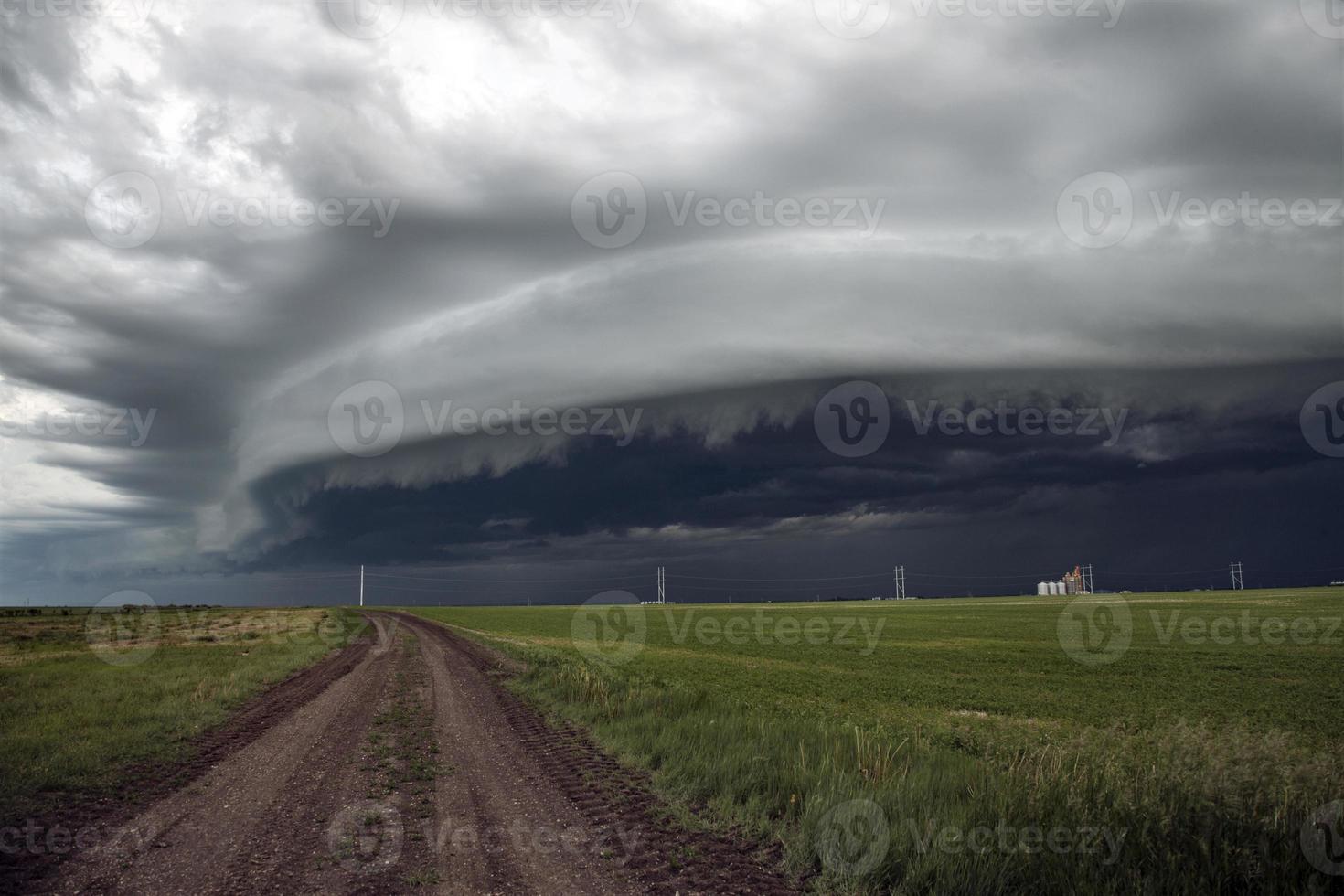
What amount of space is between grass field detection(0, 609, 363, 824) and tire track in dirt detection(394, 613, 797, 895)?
665cm

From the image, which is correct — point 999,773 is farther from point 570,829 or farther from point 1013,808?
point 570,829

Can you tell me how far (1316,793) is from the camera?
9742 millimetres

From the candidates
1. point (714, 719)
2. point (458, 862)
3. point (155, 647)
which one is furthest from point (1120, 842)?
point (155, 647)

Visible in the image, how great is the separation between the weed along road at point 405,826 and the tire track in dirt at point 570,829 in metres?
0.03

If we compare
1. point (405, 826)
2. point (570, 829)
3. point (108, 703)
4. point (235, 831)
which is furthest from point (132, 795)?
point (108, 703)

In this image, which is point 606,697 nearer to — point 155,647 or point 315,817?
point 315,817

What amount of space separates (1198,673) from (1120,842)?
35.0m

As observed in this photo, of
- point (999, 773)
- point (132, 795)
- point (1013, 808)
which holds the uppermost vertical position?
point (1013, 808)

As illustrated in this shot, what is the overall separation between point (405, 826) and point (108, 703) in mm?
18118

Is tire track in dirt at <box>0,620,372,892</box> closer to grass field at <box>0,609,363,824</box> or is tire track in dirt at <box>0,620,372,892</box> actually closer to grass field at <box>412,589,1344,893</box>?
grass field at <box>0,609,363,824</box>

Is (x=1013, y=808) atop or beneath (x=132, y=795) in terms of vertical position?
atop

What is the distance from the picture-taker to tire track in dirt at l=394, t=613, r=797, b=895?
27.8 feet

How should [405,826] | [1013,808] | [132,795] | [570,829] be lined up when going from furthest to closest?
[132,795], [405,826], [570,829], [1013,808]

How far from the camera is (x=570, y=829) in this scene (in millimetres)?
10258
